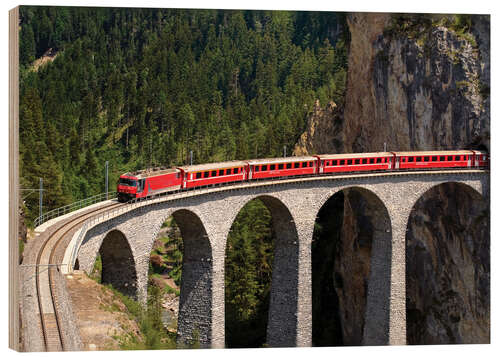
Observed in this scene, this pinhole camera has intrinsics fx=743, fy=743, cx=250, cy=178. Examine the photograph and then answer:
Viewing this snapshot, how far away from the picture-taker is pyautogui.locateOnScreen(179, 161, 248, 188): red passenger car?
46219 millimetres

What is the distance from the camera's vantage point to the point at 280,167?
51031mm

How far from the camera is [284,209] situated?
51.4m

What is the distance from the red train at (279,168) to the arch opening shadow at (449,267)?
123 inches

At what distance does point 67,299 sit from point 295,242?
2441 centimetres

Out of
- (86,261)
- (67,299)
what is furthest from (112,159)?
(67,299)

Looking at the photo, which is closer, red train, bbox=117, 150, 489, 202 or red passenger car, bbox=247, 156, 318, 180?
red train, bbox=117, 150, 489, 202

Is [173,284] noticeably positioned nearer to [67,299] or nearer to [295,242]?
[295,242]

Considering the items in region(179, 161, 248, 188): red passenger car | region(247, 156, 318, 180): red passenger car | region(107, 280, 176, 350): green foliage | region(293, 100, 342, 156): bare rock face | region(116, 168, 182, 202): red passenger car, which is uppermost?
region(293, 100, 342, 156): bare rock face

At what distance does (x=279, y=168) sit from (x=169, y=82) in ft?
A: 255

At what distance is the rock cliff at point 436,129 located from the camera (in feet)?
187

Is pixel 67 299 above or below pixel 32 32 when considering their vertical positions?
below

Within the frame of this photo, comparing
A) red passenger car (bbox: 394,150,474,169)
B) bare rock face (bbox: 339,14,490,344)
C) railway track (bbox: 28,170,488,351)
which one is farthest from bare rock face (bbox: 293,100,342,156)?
railway track (bbox: 28,170,488,351)

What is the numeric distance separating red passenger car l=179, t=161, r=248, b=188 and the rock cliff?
62.8 feet

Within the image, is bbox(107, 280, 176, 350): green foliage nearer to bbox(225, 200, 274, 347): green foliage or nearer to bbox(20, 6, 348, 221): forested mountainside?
bbox(225, 200, 274, 347): green foliage
